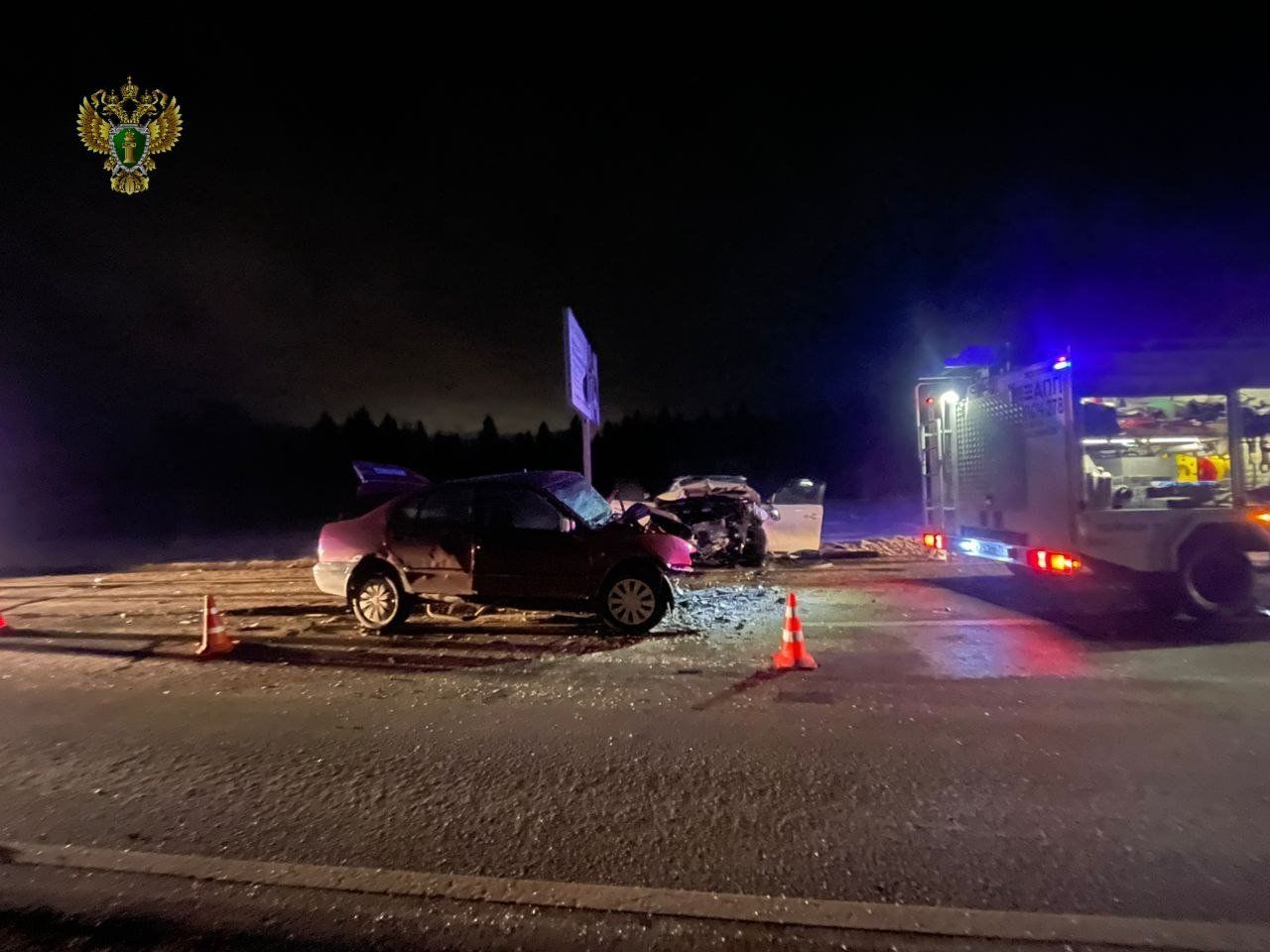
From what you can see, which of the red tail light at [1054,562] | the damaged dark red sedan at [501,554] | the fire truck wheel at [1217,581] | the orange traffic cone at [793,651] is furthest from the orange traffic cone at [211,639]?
the fire truck wheel at [1217,581]

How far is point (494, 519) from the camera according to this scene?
28.0 feet

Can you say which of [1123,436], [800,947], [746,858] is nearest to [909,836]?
[746,858]

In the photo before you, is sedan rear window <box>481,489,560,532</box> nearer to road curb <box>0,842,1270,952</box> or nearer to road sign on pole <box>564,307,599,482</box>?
road sign on pole <box>564,307,599,482</box>

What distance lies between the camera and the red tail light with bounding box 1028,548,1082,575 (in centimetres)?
809

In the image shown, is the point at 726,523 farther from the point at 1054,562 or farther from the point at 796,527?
the point at 1054,562

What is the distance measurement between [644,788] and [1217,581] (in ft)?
22.7

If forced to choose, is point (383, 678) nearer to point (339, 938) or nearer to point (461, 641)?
point (461, 641)

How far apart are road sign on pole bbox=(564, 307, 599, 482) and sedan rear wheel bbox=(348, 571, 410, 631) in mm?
4165

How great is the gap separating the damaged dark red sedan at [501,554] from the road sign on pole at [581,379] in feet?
12.0

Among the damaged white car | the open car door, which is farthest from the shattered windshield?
the open car door

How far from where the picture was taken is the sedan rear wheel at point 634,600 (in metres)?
8.24

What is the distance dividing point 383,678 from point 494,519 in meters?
2.19

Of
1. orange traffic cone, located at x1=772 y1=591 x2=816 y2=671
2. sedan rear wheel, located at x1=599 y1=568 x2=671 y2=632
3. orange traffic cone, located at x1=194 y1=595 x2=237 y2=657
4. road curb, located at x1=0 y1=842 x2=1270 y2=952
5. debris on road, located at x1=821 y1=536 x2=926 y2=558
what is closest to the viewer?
road curb, located at x1=0 y1=842 x2=1270 y2=952

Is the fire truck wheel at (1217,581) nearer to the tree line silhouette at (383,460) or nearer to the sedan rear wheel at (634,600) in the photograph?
the sedan rear wheel at (634,600)
